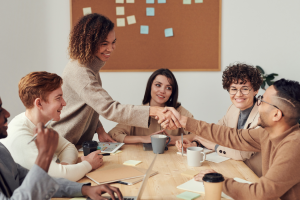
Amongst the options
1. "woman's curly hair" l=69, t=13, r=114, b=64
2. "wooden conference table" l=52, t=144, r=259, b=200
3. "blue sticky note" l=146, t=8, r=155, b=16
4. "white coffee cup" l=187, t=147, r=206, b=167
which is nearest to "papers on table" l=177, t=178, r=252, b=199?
"wooden conference table" l=52, t=144, r=259, b=200

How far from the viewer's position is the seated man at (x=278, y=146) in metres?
0.99

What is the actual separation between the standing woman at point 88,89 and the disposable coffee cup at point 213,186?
27.5 inches

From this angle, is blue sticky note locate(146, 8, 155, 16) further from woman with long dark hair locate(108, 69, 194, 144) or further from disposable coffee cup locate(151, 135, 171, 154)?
disposable coffee cup locate(151, 135, 171, 154)

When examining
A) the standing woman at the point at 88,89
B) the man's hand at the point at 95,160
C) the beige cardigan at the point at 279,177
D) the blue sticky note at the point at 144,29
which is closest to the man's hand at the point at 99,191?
the man's hand at the point at 95,160

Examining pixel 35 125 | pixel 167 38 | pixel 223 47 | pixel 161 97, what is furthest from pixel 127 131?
pixel 223 47

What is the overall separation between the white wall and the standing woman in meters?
1.39

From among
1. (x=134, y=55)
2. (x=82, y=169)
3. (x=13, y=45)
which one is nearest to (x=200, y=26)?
(x=134, y=55)

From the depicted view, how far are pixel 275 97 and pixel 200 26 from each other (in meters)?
2.15

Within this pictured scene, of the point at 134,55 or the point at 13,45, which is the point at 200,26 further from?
the point at 13,45

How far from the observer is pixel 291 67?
320 centimetres

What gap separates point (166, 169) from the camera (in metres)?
1.37

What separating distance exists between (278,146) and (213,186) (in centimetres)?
34

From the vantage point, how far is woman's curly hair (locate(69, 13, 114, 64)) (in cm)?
170

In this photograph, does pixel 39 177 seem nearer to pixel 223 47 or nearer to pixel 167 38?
pixel 167 38
